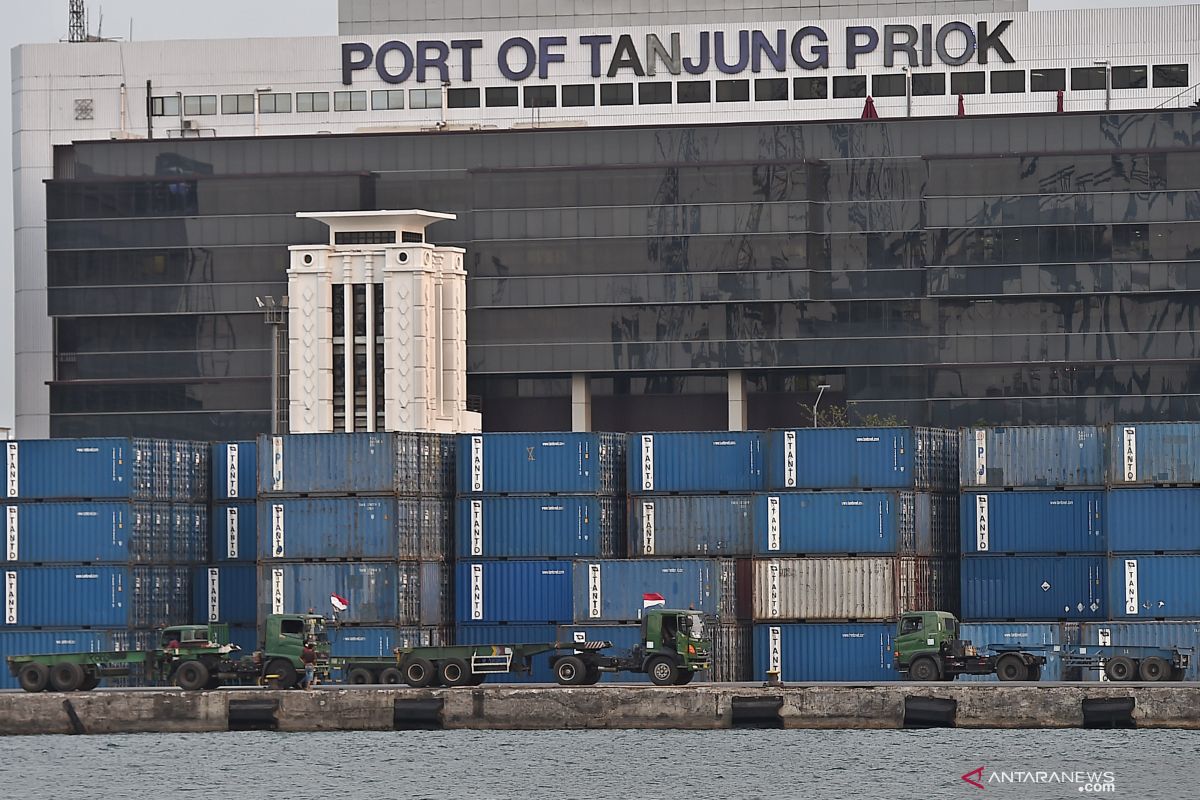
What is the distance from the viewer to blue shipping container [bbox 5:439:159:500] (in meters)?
82.4

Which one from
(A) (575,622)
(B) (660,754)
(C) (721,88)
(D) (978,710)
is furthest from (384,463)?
(C) (721,88)

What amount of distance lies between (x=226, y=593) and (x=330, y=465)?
24.1 feet

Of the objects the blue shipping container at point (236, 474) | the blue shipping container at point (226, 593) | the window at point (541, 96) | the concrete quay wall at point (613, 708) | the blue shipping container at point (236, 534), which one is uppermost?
the window at point (541, 96)

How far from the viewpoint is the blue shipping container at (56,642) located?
81750 millimetres

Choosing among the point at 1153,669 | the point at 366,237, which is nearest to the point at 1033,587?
the point at 1153,669

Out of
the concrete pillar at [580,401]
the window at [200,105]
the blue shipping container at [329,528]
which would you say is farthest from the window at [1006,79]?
the blue shipping container at [329,528]

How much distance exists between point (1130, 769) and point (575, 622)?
19355 mm

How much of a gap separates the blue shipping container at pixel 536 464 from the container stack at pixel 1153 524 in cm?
1656

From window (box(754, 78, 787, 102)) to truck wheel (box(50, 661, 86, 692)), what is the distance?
96564 mm

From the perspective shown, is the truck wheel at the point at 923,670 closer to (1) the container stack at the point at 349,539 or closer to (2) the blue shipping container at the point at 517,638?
(2) the blue shipping container at the point at 517,638

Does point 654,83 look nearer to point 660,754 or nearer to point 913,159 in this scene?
point 913,159

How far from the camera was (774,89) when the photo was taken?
166125 mm

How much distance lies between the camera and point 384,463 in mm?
82188

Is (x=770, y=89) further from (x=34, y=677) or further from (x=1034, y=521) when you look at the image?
(x=34, y=677)
